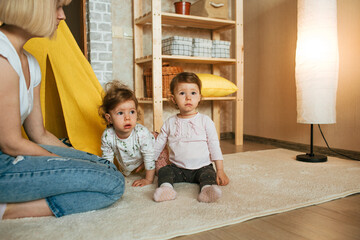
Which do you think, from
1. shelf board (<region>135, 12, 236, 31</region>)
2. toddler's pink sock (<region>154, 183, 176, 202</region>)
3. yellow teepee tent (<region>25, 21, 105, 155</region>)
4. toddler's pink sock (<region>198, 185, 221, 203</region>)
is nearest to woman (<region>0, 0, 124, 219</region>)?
toddler's pink sock (<region>154, 183, 176, 202</region>)

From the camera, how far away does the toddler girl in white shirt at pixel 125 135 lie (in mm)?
1432

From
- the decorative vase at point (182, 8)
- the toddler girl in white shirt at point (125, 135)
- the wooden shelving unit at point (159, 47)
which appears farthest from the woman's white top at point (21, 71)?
the decorative vase at point (182, 8)

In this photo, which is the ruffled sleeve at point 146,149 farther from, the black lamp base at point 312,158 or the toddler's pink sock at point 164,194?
the black lamp base at point 312,158

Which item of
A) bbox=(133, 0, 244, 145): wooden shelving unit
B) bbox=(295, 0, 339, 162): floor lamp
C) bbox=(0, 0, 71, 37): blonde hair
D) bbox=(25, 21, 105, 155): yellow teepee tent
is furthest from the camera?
bbox=(133, 0, 244, 145): wooden shelving unit

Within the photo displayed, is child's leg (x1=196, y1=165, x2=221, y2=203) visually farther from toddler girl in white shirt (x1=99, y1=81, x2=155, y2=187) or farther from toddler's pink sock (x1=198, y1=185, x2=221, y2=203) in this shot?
toddler girl in white shirt (x1=99, y1=81, x2=155, y2=187)

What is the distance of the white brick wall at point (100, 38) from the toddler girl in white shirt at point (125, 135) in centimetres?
96

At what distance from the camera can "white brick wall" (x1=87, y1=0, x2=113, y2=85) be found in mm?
2424

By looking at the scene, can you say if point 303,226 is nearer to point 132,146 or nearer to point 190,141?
point 190,141

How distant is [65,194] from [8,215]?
189 millimetres

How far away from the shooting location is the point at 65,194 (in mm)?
1052

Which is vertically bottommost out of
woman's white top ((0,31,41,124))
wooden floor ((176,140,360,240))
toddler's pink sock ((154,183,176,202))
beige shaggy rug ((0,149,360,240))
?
wooden floor ((176,140,360,240))

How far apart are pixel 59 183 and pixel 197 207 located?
479 mm

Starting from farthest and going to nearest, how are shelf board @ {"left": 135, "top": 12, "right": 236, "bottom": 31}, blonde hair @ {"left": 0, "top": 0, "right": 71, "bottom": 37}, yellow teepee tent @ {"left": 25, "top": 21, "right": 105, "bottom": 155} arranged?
shelf board @ {"left": 135, "top": 12, "right": 236, "bottom": 31}
yellow teepee tent @ {"left": 25, "top": 21, "right": 105, "bottom": 155}
blonde hair @ {"left": 0, "top": 0, "right": 71, "bottom": 37}

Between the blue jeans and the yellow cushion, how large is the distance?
56.8 inches
